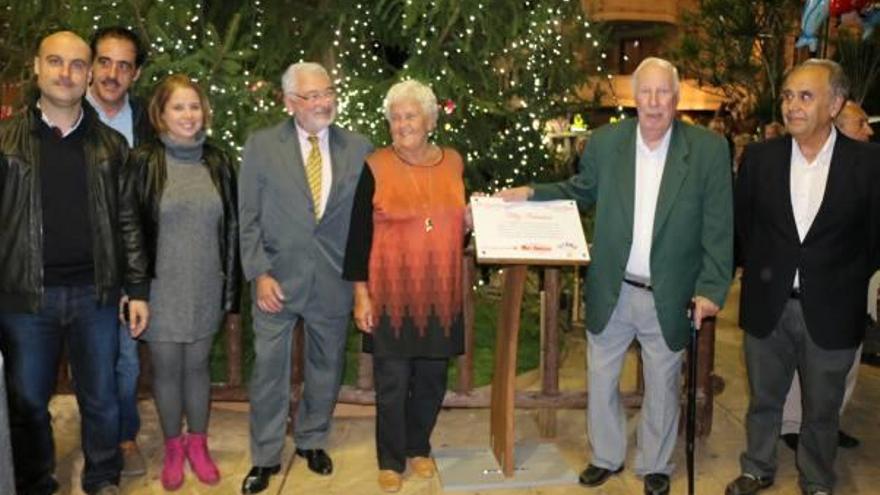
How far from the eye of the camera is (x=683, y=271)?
3957 mm

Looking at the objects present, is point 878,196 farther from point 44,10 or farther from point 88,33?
point 44,10

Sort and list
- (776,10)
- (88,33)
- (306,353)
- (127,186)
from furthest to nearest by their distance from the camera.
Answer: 1. (776,10)
2. (88,33)
3. (306,353)
4. (127,186)

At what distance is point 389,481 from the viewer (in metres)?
4.23

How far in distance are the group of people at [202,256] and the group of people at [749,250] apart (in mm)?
671

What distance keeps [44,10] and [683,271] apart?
191 inches

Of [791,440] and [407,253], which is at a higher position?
[407,253]

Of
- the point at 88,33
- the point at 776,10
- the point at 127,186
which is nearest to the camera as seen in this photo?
the point at 127,186

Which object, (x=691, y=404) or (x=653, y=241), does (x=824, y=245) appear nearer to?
(x=653, y=241)

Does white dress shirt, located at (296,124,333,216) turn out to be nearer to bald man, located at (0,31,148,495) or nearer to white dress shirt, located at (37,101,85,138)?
bald man, located at (0,31,148,495)

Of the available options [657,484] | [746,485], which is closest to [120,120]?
[657,484]

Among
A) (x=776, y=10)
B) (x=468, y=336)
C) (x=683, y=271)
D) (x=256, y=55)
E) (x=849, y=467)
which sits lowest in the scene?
(x=849, y=467)

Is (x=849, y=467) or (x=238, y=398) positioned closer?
(x=849, y=467)

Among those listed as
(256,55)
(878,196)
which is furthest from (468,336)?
(256,55)

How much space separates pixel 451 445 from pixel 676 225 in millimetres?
1909
